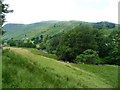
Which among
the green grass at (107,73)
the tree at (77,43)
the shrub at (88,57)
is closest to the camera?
the green grass at (107,73)

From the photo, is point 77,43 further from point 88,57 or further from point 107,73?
point 107,73

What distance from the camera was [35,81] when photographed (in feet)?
68.3

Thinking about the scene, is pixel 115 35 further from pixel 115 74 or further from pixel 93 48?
pixel 115 74

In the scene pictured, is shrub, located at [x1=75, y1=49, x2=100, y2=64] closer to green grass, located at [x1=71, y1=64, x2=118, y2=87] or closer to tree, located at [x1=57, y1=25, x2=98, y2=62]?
tree, located at [x1=57, y1=25, x2=98, y2=62]

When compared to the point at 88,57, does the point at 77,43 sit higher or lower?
higher

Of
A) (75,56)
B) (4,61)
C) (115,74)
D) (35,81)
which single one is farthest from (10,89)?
(75,56)

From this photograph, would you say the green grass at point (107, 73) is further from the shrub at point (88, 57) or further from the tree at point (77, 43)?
the tree at point (77, 43)

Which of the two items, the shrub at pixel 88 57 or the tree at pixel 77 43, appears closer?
the shrub at pixel 88 57

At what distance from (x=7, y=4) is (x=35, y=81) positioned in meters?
30.5

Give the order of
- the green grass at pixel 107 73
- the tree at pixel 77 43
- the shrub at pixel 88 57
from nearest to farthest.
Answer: the green grass at pixel 107 73 → the shrub at pixel 88 57 → the tree at pixel 77 43

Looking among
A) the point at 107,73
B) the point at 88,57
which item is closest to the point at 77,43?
the point at 88,57

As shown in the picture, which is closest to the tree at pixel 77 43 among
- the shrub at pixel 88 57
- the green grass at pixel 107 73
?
the shrub at pixel 88 57

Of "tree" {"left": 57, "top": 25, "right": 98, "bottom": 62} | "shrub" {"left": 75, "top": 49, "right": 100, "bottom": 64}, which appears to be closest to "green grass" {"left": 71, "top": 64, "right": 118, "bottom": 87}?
"shrub" {"left": 75, "top": 49, "right": 100, "bottom": 64}

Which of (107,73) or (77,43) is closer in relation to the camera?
(107,73)
